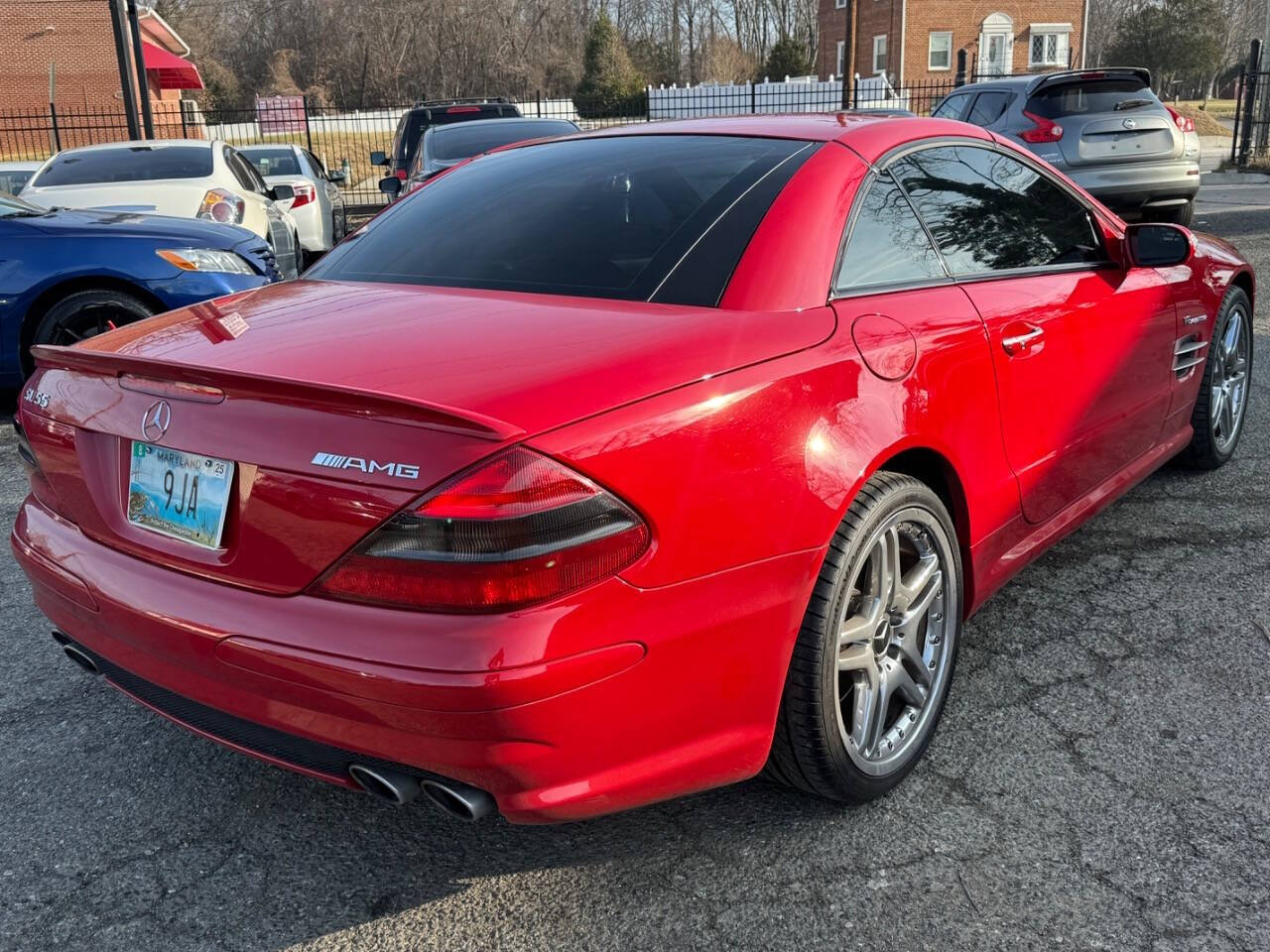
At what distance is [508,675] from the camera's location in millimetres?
1779

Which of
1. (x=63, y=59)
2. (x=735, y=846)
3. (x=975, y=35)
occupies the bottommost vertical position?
(x=735, y=846)

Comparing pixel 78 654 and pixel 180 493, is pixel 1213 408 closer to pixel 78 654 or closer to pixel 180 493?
pixel 180 493

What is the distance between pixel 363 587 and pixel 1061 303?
2215mm

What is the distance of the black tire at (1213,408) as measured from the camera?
172 inches

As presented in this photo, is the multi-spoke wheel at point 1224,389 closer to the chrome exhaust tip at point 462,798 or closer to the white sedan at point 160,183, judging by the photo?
the chrome exhaust tip at point 462,798

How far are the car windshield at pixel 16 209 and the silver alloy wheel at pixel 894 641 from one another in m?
5.66

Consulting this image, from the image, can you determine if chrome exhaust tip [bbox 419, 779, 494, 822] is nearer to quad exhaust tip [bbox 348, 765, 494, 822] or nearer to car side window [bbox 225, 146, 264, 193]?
quad exhaust tip [bbox 348, 765, 494, 822]

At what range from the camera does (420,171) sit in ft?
32.9

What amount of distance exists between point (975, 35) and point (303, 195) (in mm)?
45443

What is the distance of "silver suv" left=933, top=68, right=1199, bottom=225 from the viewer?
10.7 m

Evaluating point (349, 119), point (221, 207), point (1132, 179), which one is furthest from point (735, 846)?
point (349, 119)

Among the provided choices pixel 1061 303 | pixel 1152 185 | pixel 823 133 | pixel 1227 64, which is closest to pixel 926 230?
pixel 823 133

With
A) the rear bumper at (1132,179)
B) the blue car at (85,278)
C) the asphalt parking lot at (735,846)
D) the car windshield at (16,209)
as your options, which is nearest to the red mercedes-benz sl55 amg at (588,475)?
the asphalt parking lot at (735,846)

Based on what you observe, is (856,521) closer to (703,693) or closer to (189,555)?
(703,693)
